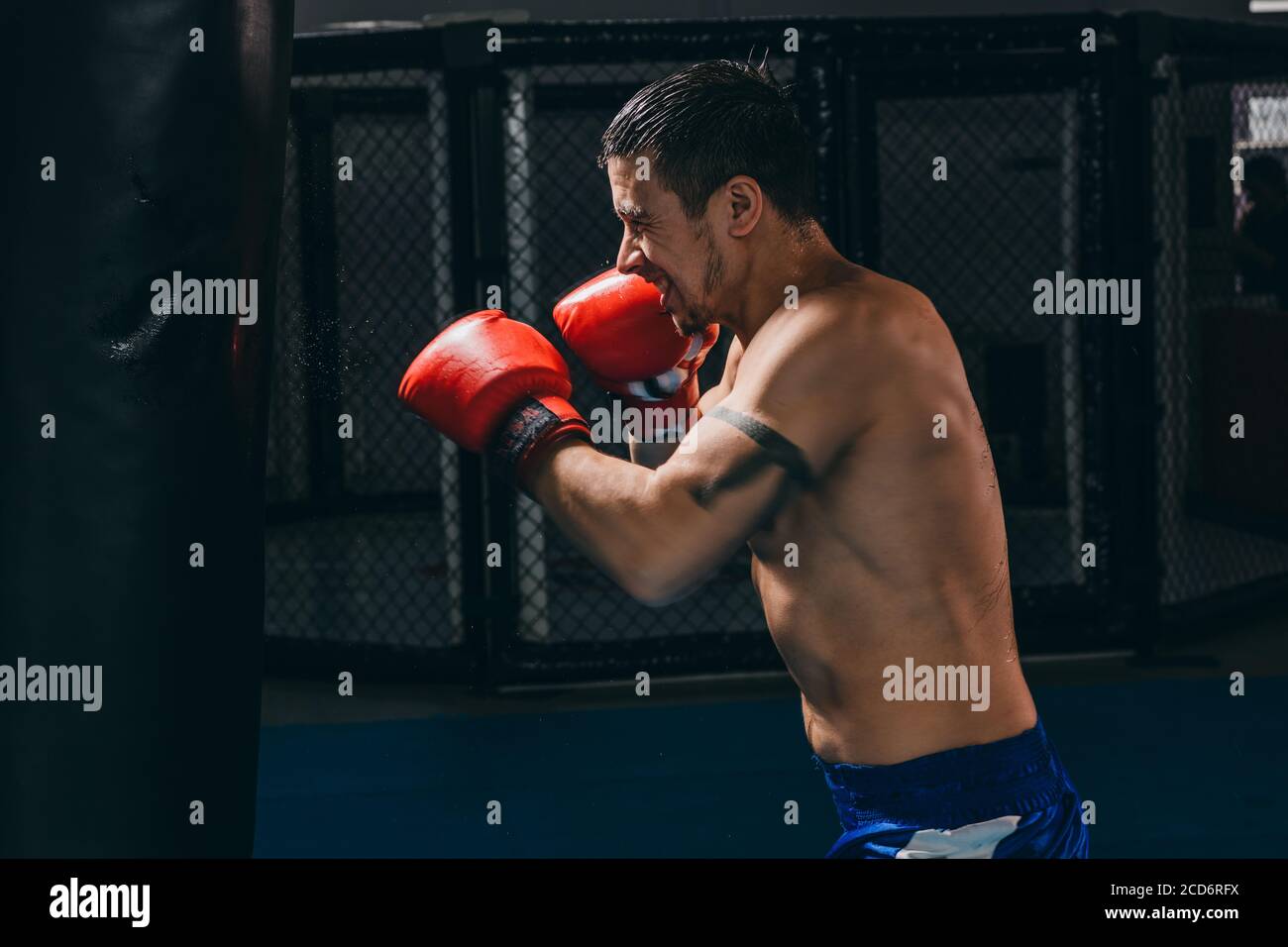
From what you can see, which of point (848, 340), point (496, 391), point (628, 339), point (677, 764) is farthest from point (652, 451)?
point (677, 764)

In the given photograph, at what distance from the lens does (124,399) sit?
5.41 ft

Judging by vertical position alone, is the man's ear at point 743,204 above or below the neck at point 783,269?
above

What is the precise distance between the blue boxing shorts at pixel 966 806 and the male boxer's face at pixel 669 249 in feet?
2.01

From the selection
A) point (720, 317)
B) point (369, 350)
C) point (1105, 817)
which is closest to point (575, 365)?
point (369, 350)

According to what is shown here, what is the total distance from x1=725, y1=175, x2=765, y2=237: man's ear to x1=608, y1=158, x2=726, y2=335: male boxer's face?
0.03m

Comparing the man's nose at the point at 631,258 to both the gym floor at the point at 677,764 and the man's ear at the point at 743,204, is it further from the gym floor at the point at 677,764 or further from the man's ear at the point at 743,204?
the gym floor at the point at 677,764

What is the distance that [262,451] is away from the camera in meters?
1.79

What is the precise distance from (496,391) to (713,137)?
1.48 feet

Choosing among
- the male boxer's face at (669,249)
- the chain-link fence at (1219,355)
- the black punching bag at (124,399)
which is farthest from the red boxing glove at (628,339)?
the chain-link fence at (1219,355)

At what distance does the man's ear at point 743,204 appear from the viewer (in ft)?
5.81
